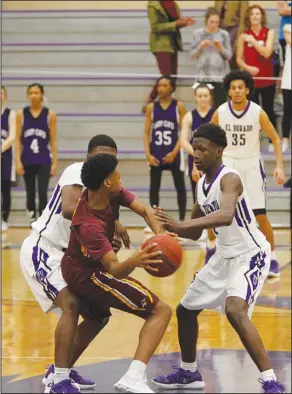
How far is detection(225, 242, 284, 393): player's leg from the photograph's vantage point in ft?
18.1

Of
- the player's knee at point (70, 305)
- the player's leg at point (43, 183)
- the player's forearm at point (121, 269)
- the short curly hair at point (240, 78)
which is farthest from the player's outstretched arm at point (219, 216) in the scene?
the player's leg at point (43, 183)

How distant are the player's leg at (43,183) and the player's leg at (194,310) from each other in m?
5.97

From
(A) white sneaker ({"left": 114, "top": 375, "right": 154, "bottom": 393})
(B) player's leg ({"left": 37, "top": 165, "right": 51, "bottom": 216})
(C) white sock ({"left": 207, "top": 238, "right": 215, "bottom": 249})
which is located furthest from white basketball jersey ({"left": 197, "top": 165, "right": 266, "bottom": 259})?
(B) player's leg ({"left": 37, "top": 165, "right": 51, "bottom": 216})

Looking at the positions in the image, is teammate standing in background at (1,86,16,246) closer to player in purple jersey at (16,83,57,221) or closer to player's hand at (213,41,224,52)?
player in purple jersey at (16,83,57,221)

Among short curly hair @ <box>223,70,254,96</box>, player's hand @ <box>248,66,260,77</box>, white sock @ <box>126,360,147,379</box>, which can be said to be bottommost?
white sock @ <box>126,360,147,379</box>

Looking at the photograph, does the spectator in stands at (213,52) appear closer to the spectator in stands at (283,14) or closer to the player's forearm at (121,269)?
the spectator in stands at (283,14)

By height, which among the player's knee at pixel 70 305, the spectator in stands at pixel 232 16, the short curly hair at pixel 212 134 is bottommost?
the player's knee at pixel 70 305

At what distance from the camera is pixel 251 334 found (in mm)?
5516

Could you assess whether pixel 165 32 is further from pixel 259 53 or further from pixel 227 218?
pixel 227 218

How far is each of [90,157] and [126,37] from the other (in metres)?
10.6

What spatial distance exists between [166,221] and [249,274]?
0.70 meters

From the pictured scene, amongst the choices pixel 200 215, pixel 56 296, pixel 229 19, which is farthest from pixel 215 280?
pixel 229 19

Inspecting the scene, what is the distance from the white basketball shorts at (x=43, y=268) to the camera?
5.79 m

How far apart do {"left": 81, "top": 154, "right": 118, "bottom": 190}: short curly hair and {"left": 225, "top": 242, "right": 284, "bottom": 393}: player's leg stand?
102cm
